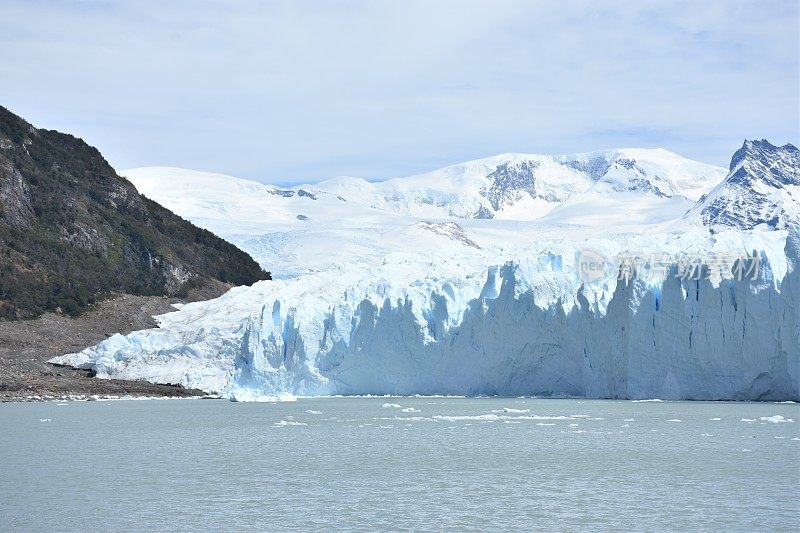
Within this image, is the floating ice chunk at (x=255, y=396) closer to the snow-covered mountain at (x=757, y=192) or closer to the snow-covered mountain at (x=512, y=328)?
the snow-covered mountain at (x=512, y=328)

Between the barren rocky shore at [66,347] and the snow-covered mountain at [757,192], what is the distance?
112 m

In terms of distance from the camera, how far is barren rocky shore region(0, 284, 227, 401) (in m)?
51.4

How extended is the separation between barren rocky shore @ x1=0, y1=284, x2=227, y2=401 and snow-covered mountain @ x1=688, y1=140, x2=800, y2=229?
4421 inches

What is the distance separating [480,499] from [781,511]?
4934 millimetres

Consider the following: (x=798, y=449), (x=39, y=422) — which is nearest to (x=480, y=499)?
(x=798, y=449)

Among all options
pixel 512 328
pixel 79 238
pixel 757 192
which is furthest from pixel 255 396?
pixel 757 192

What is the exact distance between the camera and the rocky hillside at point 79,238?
64.4m

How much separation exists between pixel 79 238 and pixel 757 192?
12834 centimetres

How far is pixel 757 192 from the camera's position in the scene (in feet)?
564

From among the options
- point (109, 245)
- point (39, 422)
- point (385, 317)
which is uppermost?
point (109, 245)

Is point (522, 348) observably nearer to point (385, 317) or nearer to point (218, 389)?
point (385, 317)

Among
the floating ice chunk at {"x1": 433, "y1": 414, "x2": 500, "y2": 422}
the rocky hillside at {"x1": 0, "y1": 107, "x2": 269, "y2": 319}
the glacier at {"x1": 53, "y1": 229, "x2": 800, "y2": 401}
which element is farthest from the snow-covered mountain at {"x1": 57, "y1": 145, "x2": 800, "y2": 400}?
the floating ice chunk at {"x1": 433, "y1": 414, "x2": 500, "y2": 422}

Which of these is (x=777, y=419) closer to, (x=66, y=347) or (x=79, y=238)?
(x=66, y=347)

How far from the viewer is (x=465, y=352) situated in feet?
A: 153
